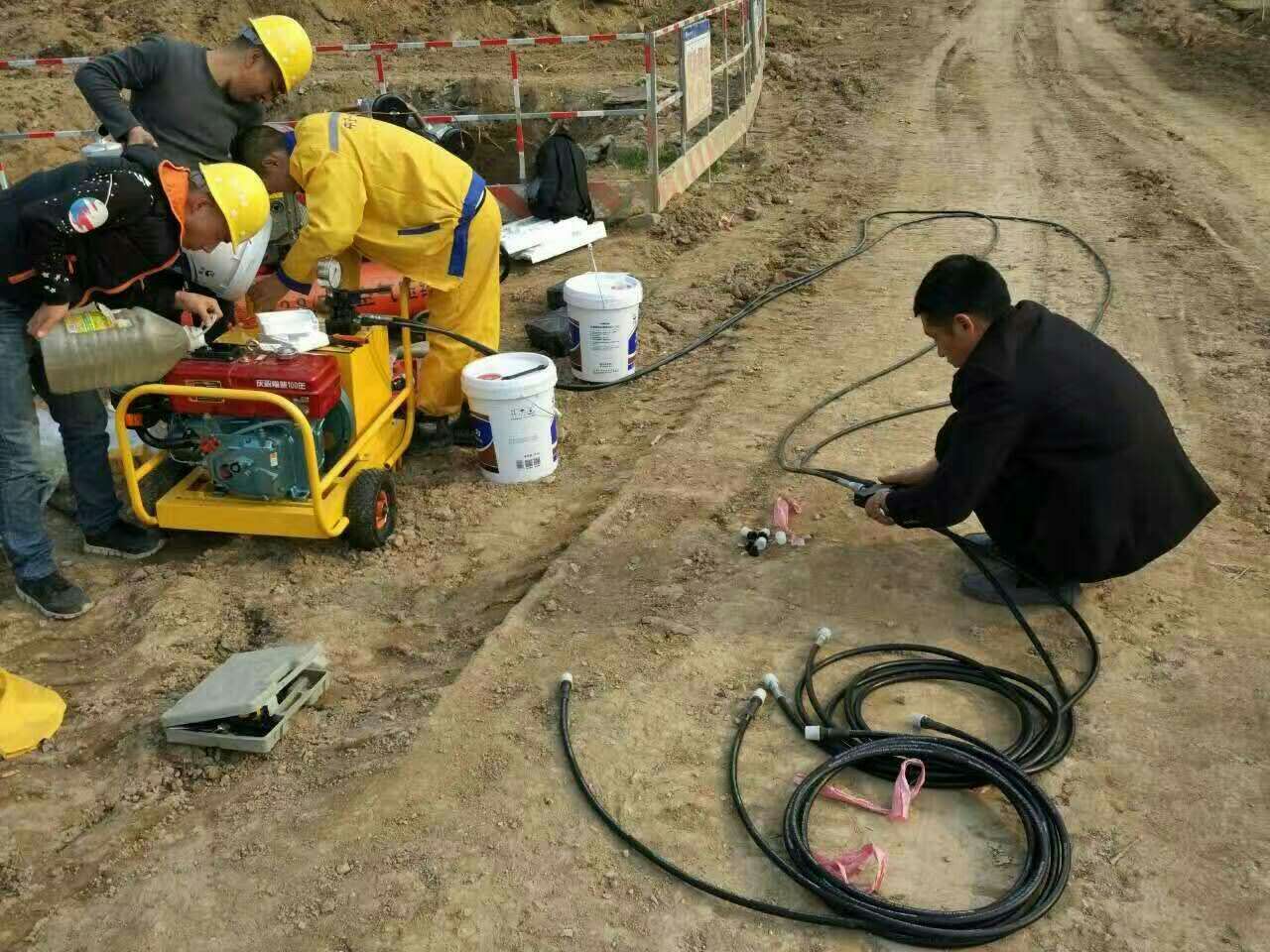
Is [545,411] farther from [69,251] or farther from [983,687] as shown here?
[983,687]

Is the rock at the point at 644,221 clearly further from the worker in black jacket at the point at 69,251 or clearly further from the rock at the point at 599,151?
the worker in black jacket at the point at 69,251

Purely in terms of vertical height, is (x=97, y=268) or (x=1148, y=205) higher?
(x=97, y=268)

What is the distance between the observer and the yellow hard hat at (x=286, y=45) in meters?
5.11

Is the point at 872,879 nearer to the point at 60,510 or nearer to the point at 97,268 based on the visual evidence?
the point at 97,268

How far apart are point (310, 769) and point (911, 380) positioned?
413cm

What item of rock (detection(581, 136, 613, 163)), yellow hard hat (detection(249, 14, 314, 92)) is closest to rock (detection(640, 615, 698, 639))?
yellow hard hat (detection(249, 14, 314, 92))

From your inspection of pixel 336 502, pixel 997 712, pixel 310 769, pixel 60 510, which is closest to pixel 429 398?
pixel 336 502

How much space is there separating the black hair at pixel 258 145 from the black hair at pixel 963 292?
298 centimetres

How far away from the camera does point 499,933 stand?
2852 millimetres

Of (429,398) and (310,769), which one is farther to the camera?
(429,398)

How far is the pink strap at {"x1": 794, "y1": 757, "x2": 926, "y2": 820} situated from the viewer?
3.21 meters

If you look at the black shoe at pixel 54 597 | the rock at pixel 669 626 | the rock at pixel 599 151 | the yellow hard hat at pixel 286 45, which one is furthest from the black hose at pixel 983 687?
the rock at pixel 599 151

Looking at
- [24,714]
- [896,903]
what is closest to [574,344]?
[24,714]

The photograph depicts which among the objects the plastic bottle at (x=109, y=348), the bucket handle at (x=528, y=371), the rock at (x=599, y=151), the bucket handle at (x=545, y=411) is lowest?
the rock at (x=599, y=151)
